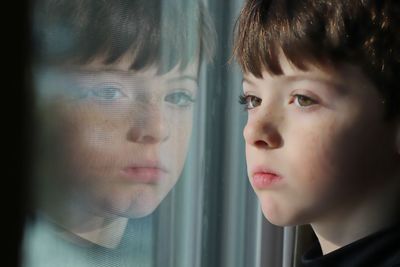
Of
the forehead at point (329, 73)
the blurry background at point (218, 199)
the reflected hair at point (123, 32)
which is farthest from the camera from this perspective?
the blurry background at point (218, 199)

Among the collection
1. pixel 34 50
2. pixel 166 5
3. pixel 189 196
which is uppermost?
pixel 166 5

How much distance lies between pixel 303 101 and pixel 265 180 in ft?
0.38

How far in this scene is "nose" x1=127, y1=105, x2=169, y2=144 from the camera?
0.76 meters

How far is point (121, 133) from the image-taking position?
2.43 ft

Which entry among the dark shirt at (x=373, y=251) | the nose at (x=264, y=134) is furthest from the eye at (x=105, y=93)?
the dark shirt at (x=373, y=251)

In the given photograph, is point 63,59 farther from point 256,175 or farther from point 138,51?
point 256,175

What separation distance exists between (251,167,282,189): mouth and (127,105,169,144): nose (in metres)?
0.14

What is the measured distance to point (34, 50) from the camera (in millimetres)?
605

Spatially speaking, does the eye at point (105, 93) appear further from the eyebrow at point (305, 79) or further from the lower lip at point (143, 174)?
the eyebrow at point (305, 79)

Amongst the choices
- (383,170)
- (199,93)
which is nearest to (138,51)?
(199,93)

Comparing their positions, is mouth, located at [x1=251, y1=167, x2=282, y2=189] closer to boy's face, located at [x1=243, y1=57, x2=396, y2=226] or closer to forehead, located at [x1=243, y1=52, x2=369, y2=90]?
boy's face, located at [x1=243, y1=57, x2=396, y2=226]

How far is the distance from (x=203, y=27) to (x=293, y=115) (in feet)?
0.71

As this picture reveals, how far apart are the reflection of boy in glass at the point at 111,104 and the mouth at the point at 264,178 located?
13 cm

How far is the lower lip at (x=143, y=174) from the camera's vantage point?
76 cm
